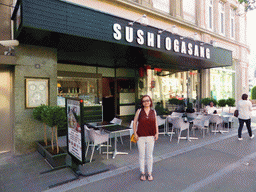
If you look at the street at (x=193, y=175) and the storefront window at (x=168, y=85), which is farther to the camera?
the storefront window at (x=168, y=85)

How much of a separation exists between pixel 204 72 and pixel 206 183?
407 inches

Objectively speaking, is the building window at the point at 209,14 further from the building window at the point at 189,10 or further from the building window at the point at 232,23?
the building window at the point at 232,23

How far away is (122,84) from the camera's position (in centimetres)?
1097

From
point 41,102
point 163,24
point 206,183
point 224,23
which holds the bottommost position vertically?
point 206,183

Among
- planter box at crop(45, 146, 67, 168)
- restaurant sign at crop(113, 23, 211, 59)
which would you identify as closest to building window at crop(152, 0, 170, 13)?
restaurant sign at crop(113, 23, 211, 59)

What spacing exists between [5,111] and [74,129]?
3055 millimetres

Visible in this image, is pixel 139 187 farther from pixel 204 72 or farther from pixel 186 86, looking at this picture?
pixel 204 72

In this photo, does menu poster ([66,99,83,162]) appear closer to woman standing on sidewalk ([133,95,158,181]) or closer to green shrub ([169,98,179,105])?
woman standing on sidewalk ([133,95,158,181])

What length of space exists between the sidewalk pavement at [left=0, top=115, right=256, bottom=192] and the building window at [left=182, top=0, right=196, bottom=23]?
8.78m

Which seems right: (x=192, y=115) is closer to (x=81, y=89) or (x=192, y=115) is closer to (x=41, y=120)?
(x=81, y=89)

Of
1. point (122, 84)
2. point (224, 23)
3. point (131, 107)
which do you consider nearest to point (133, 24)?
point (122, 84)

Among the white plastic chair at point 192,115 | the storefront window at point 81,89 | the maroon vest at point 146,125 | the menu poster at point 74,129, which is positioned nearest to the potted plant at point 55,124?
the menu poster at point 74,129

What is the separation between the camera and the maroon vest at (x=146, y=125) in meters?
3.66

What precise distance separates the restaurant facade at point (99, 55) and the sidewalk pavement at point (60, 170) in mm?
747
